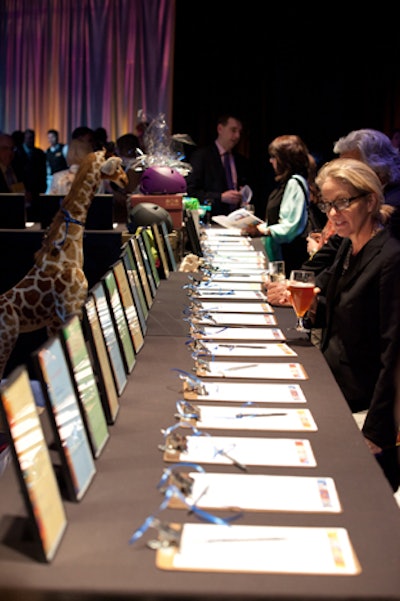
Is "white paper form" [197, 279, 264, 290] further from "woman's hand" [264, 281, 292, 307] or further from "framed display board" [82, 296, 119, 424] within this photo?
"framed display board" [82, 296, 119, 424]

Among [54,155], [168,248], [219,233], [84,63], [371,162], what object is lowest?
[54,155]

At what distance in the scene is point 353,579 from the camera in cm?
116

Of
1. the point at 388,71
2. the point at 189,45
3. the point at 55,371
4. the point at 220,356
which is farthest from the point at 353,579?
the point at 189,45

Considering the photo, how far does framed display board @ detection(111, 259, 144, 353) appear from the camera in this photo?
2336 mm

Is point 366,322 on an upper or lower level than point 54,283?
upper

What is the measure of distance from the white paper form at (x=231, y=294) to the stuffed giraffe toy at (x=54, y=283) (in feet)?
2.04

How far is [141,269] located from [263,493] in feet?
5.88

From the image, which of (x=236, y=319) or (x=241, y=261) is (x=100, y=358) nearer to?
(x=236, y=319)

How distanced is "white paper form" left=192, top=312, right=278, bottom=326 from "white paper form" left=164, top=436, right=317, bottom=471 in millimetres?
1164

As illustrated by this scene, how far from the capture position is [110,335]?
1997 mm

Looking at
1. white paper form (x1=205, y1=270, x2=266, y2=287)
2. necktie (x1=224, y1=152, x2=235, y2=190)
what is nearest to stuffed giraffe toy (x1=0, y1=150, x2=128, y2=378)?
white paper form (x1=205, y1=270, x2=266, y2=287)

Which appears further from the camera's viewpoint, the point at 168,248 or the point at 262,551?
the point at 168,248

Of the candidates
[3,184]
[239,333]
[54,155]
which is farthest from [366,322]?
[54,155]

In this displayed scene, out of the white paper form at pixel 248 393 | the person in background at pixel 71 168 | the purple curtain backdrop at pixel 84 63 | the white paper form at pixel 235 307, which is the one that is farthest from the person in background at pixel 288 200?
the purple curtain backdrop at pixel 84 63
